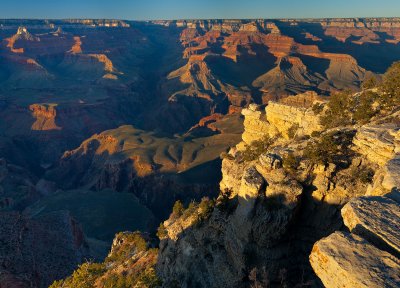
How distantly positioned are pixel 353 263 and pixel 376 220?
6.89 ft

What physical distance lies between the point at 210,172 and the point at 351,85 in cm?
9929

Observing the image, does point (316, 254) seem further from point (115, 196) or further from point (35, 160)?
point (35, 160)

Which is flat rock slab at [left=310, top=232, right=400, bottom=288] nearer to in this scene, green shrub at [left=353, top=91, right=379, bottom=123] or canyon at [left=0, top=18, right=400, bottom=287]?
canyon at [left=0, top=18, right=400, bottom=287]

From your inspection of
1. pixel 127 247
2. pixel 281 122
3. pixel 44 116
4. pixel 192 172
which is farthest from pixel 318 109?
pixel 44 116

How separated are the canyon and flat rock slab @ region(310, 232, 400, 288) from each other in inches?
2.1

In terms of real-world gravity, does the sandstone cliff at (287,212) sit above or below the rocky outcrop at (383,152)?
below

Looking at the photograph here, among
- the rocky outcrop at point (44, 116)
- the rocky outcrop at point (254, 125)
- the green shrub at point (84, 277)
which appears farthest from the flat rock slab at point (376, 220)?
the rocky outcrop at point (44, 116)

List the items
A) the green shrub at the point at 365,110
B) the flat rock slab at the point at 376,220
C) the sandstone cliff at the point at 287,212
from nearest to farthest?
1. the flat rock slab at the point at 376,220
2. the sandstone cliff at the point at 287,212
3. the green shrub at the point at 365,110

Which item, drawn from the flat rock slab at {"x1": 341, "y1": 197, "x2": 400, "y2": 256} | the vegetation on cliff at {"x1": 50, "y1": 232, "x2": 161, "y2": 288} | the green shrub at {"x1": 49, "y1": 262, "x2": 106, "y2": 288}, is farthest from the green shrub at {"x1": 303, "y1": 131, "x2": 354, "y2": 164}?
the green shrub at {"x1": 49, "y1": 262, "x2": 106, "y2": 288}

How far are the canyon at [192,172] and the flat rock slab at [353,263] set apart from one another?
0.17 feet

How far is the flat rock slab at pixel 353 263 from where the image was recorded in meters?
10.2

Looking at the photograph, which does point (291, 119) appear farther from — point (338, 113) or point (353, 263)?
point (353, 263)

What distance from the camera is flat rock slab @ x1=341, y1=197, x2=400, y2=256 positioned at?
1155 centimetres

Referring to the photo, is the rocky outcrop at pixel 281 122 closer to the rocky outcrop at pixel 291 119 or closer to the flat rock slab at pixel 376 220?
the rocky outcrop at pixel 291 119
